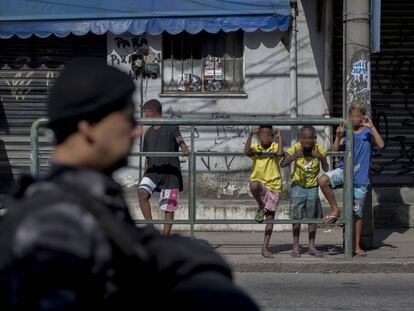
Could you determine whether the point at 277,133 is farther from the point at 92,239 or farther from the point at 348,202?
the point at 92,239

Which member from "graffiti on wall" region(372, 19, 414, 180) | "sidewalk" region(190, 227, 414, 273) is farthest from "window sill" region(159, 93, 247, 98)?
"sidewalk" region(190, 227, 414, 273)

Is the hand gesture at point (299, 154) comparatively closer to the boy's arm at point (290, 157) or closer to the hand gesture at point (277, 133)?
the boy's arm at point (290, 157)

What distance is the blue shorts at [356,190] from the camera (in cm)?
1069

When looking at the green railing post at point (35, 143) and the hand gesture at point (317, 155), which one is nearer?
the green railing post at point (35, 143)

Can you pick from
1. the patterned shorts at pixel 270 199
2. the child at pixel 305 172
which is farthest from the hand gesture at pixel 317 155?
the patterned shorts at pixel 270 199

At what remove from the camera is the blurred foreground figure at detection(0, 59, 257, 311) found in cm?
190

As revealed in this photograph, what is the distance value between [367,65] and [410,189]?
3.42 m

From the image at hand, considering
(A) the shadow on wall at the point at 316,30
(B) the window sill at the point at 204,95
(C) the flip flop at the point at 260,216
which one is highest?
(A) the shadow on wall at the point at 316,30

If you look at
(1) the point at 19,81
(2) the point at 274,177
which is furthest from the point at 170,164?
(1) the point at 19,81

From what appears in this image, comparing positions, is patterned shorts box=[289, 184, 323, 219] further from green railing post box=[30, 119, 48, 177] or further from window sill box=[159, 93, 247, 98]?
window sill box=[159, 93, 247, 98]

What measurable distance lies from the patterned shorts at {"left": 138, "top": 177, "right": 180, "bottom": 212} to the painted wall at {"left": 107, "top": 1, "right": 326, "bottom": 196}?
2620 mm

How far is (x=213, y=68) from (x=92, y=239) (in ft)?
39.1

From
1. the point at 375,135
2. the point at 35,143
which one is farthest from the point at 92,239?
the point at 375,135

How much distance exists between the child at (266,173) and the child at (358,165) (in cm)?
53
